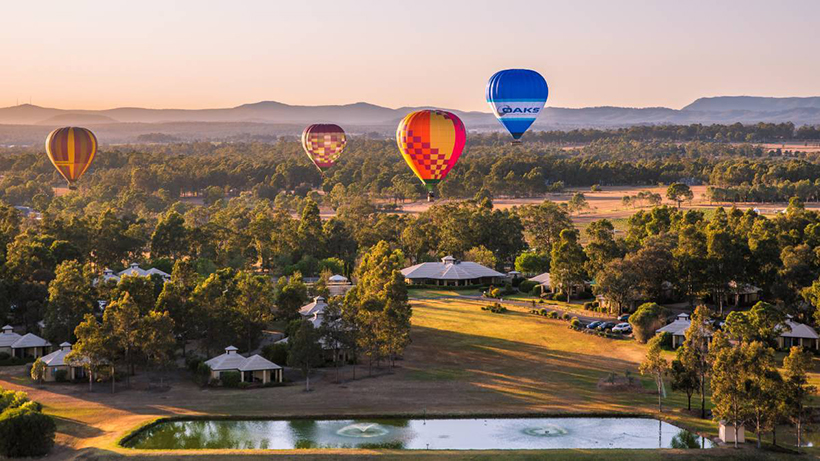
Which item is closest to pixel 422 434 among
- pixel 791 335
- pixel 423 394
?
pixel 423 394

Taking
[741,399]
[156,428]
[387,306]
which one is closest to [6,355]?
[156,428]

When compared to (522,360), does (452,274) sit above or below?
above

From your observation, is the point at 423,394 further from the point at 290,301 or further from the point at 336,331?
the point at 290,301

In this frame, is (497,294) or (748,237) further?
(497,294)

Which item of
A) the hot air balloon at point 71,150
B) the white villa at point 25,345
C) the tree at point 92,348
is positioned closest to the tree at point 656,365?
the tree at point 92,348

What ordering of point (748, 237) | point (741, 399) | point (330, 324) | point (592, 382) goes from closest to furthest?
point (741, 399) < point (592, 382) < point (330, 324) < point (748, 237)

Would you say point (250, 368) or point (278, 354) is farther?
point (278, 354)

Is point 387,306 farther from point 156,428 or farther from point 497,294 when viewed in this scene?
point 497,294
